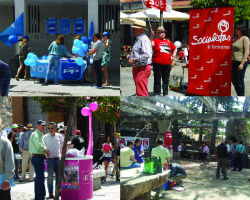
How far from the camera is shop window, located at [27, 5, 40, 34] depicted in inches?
624

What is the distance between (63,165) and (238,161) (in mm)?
2149

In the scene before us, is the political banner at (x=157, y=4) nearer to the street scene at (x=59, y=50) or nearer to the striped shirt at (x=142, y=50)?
the striped shirt at (x=142, y=50)

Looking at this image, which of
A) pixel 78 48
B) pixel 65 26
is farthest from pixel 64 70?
pixel 65 26

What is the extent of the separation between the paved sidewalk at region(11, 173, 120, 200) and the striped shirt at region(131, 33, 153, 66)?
74.9 inches

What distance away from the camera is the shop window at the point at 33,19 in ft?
52.0

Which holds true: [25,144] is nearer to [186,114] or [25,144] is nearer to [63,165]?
[63,165]

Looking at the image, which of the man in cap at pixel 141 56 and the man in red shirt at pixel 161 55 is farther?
the man in red shirt at pixel 161 55

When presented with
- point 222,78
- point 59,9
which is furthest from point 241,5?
point 222,78

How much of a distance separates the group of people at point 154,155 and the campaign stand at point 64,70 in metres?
5.65

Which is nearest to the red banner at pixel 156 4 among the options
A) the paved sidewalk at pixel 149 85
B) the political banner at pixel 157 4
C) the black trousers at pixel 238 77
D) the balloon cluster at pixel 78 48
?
the political banner at pixel 157 4

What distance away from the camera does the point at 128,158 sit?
470 cm

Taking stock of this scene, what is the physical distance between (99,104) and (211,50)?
2.03 m

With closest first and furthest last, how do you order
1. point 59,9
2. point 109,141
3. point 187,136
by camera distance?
point 187,136 → point 109,141 → point 59,9

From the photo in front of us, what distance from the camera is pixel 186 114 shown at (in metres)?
4.62
